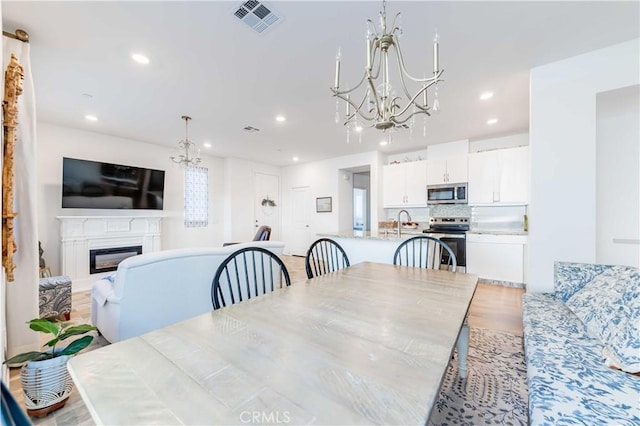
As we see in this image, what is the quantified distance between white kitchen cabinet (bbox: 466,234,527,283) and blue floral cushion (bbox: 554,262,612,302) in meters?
2.10

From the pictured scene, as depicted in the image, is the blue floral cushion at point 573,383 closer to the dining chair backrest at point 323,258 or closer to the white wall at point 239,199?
the dining chair backrest at point 323,258

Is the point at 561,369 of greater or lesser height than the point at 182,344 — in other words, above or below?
below

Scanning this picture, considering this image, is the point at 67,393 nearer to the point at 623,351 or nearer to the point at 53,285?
the point at 53,285

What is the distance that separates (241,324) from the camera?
1062 millimetres

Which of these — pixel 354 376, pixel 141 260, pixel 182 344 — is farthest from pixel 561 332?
pixel 141 260

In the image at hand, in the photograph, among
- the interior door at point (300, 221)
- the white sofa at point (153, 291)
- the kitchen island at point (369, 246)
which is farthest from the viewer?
the interior door at point (300, 221)

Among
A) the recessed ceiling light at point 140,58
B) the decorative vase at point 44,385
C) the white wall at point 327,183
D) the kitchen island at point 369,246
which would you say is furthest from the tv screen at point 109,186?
the kitchen island at point 369,246

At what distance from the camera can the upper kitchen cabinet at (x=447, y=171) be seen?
4805 mm

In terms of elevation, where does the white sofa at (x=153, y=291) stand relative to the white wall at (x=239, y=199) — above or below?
below

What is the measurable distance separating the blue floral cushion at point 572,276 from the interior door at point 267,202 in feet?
20.1

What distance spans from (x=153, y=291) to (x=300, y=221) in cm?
537

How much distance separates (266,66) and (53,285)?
128 inches

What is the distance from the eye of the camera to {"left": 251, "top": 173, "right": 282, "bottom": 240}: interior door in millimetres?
7147

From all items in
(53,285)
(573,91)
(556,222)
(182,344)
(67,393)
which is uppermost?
(573,91)
